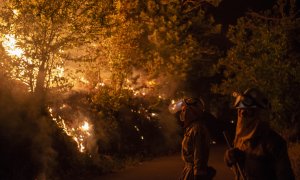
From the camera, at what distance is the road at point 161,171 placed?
1286 centimetres

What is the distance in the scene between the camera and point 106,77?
56.6 feet

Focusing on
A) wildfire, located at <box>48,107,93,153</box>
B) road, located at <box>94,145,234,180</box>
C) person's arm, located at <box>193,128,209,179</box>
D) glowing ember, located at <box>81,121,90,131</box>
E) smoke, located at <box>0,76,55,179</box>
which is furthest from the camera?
glowing ember, located at <box>81,121,90,131</box>

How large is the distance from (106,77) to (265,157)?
13629 mm

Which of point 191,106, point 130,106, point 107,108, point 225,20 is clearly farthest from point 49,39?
point 225,20

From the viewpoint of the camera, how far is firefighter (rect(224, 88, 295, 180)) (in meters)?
3.82

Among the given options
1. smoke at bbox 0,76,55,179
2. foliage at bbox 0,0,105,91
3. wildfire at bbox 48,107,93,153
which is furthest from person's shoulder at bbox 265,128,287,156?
wildfire at bbox 48,107,93,153

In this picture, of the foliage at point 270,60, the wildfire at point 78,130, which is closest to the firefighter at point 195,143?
the foliage at point 270,60

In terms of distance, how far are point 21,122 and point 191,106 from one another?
661 centimetres

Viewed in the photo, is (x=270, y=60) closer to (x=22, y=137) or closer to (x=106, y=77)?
(x=106, y=77)

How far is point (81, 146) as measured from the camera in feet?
48.2

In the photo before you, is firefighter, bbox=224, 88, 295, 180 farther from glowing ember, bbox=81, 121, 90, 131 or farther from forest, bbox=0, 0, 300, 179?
glowing ember, bbox=81, 121, 90, 131

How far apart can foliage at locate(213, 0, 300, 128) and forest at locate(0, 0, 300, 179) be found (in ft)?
0.11

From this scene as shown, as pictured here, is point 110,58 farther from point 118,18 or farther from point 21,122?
point 21,122

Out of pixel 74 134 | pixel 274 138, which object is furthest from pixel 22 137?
pixel 274 138
